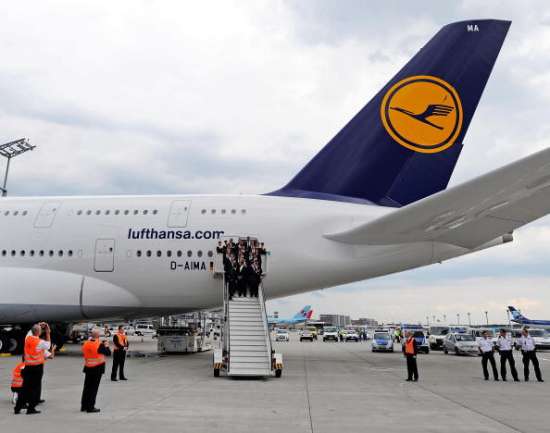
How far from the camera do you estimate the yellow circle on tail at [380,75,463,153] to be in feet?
61.3

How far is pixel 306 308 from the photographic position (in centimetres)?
8850

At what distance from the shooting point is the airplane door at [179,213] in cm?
1938

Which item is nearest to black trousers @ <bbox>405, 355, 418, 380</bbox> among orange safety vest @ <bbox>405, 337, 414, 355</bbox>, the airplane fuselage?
orange safety vest @ <bbox>405, 337, 414, 355</bbox>

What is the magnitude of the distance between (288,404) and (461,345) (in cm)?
2113

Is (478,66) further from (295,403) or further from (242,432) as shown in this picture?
(242,432)

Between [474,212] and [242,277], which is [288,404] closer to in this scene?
[474,212]

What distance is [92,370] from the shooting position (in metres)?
8.50

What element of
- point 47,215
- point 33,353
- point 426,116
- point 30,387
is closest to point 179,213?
point 47,215

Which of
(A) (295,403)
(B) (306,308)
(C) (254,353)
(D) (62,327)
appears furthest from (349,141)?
(B) (306,308)

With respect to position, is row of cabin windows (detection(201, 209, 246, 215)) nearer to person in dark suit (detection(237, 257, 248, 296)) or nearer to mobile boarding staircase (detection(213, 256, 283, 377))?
person in dark suit (detection(237, 257, 248, 296))

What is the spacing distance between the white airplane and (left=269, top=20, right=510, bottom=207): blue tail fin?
0.04m

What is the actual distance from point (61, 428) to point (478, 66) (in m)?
18.0

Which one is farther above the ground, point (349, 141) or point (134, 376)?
point (349, 141)

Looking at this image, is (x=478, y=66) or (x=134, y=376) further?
(x=478, y=66)
